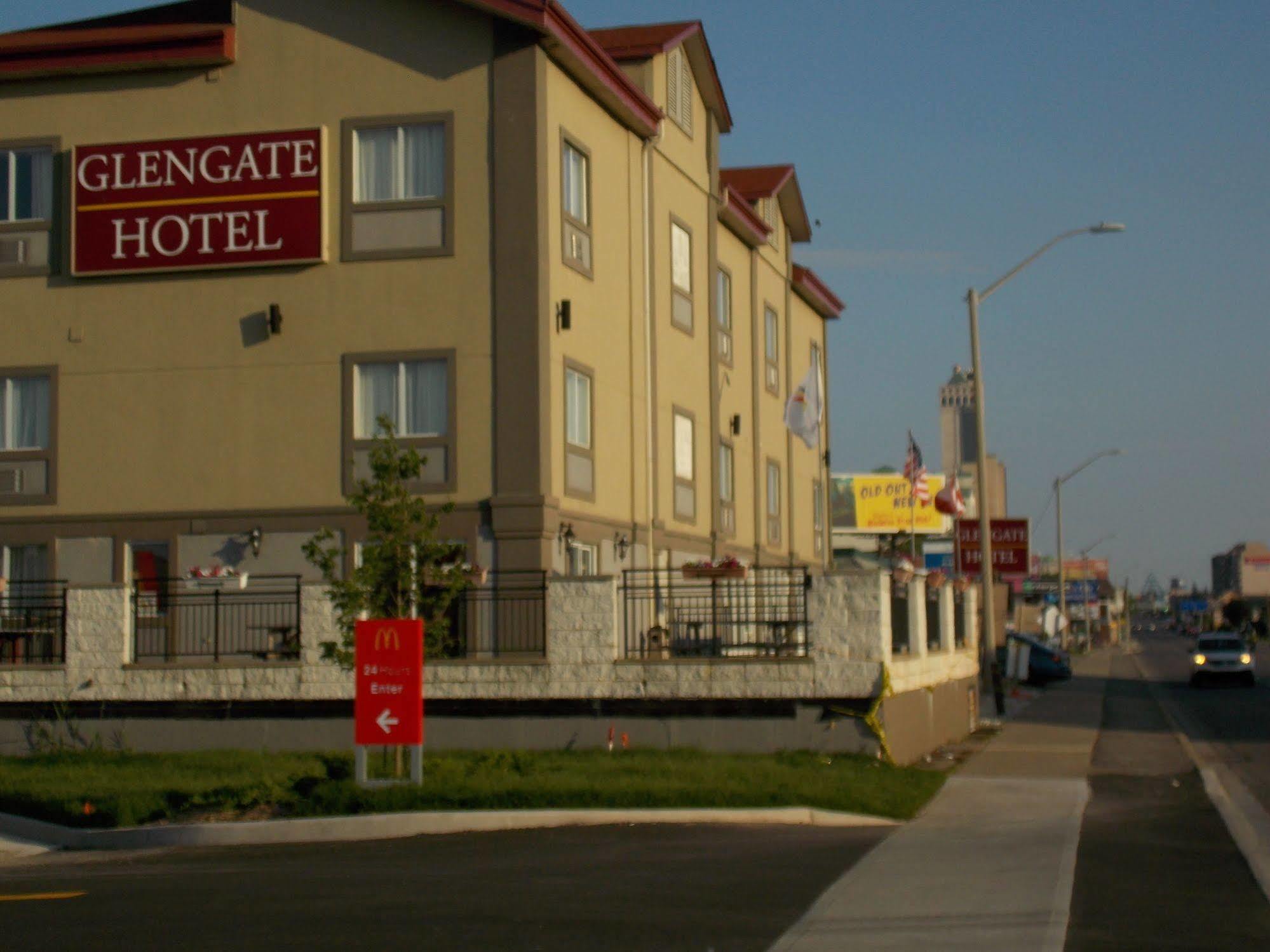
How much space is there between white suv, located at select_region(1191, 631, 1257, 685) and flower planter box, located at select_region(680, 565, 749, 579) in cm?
3359

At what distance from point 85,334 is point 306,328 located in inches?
140

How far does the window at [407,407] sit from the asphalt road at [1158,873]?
32.9ft

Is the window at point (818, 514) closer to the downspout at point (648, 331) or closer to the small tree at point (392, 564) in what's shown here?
the downspout at point (648, 331)

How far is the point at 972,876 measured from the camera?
12.8 metres

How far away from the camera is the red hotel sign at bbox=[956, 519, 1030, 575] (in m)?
34.0

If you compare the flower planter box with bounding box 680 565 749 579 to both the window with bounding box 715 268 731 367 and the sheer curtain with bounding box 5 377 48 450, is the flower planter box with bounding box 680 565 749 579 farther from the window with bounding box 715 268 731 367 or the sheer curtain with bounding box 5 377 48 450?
the window with bounding box 715 268 731 367

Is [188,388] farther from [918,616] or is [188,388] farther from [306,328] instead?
[918,616]

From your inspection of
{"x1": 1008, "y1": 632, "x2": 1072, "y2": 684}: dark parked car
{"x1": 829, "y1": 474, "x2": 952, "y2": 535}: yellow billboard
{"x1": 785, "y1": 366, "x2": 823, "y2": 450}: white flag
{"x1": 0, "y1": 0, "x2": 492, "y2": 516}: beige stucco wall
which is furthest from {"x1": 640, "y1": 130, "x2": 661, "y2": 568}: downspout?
{"x1": 829, "y1": 474, "x2": 952, "y2": 535}: yellow billboard

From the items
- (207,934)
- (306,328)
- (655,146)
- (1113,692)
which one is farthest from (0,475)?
(1113,692)

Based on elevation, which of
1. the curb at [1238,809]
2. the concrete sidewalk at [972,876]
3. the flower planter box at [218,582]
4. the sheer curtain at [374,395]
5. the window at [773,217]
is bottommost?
the curb at [1238,809]

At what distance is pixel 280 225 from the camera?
2503 centimetres

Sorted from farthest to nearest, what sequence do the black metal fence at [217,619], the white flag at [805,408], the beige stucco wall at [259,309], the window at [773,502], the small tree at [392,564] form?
1. the window at [773,502]
2. the white flag at [805,408]
3. the beige stucco wall at [259,309]
4. the black metal fence at [217,619]
5. the small tree at [392,564]

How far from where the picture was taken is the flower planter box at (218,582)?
924 inches

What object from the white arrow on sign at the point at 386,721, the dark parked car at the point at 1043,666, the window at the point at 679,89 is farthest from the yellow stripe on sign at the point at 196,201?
the dark parked car at the point at 1043,666
